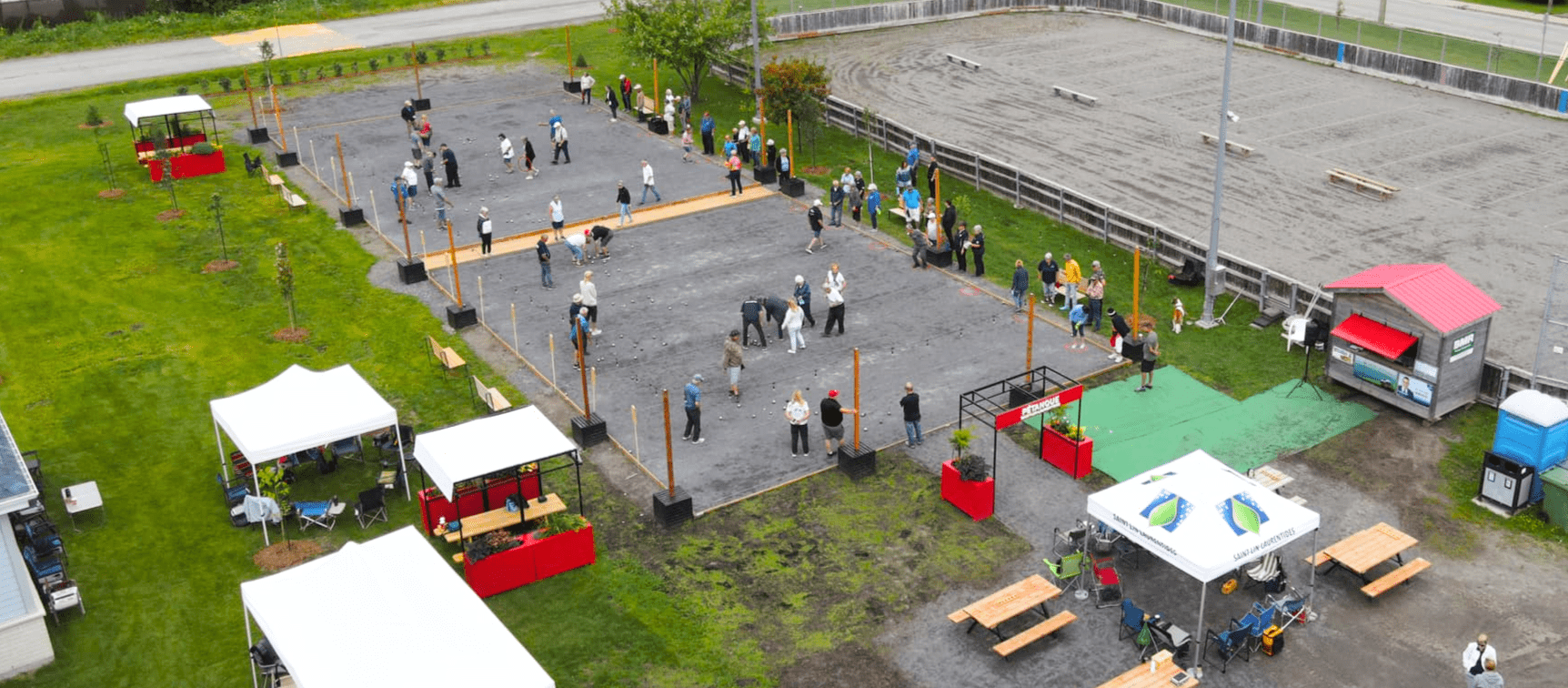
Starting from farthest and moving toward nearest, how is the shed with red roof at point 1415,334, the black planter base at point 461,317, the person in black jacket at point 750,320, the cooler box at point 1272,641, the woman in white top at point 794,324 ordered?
the black planter base at point 461,317
the person in black jacket at point 750,320
the woman in white top at point 794,324
the shed with red roof at point 1415,334
the cooler box at point 1272,641

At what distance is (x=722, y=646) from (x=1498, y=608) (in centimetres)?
1189

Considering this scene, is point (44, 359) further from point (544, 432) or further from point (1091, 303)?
point (1091, 303)

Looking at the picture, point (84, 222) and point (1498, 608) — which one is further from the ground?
point (84, 222)

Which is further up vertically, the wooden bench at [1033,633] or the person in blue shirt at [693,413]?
the person in blue shirt at [693,413]

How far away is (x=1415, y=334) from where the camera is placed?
25141mm

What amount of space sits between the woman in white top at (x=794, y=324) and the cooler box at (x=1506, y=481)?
44.4 ft

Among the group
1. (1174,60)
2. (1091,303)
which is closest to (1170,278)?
(1091,303)

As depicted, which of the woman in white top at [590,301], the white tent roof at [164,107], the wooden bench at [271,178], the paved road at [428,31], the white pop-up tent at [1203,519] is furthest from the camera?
the paved road at [428,31]

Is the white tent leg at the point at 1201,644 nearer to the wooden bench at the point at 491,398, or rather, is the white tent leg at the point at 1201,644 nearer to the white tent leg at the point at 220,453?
the wooden bench at the point at 491,398

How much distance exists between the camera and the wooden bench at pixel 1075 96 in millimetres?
46625

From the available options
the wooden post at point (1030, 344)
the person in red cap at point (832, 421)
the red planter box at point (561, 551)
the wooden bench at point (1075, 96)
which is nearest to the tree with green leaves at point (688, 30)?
the wooden bench at point (1075, 96)

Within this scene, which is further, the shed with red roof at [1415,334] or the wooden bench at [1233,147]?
the wooden bench at [1233,147]

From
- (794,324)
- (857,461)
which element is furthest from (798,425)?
(794,324)

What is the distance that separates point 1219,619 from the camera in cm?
2031
